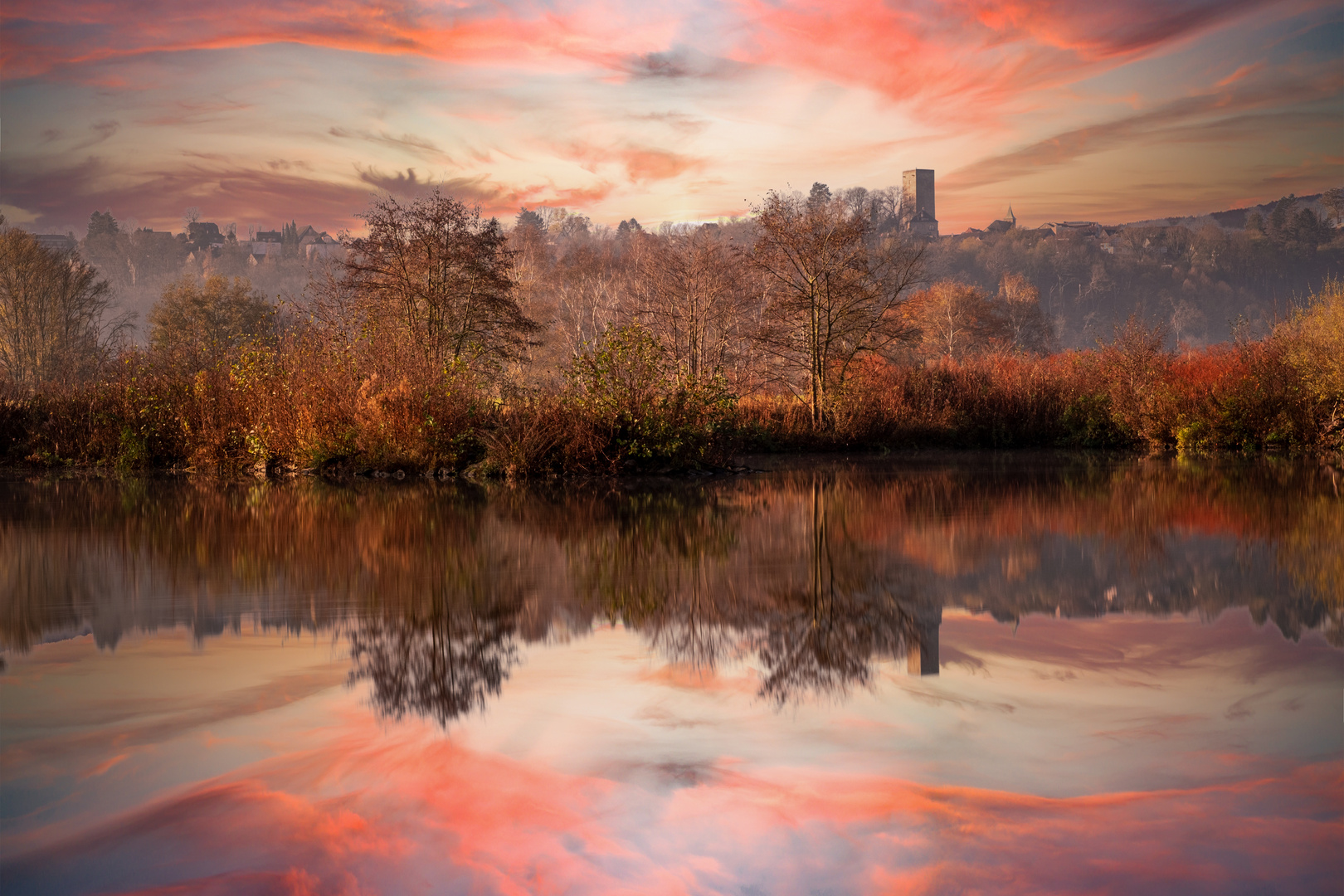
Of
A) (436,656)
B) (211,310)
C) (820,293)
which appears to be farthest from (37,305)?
(436,656)

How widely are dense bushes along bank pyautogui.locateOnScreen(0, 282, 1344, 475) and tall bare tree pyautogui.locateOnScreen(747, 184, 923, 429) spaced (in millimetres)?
849

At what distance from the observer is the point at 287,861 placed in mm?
3100

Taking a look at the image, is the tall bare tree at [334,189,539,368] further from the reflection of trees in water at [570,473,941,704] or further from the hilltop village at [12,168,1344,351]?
the hilltop village at [12,168,1344,351]

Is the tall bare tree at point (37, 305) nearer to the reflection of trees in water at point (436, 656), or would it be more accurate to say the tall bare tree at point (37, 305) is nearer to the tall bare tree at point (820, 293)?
the tall bare tree at point (820, 293)

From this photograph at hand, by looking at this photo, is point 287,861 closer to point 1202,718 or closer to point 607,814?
point 607,814

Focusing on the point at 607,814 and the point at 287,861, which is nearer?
the point at 287,861

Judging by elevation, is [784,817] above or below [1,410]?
below

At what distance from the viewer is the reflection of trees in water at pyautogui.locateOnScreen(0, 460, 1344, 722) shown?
19.1 ft

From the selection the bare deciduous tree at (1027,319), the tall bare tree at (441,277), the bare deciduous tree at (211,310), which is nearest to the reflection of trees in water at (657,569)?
the tall bare tree at (441,277)

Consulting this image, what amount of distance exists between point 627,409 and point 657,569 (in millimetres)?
10240

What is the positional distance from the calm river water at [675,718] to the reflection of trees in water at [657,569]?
5cm

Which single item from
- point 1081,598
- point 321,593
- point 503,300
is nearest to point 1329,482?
point 1081,598

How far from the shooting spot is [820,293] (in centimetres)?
2850

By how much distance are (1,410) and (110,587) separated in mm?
19847
